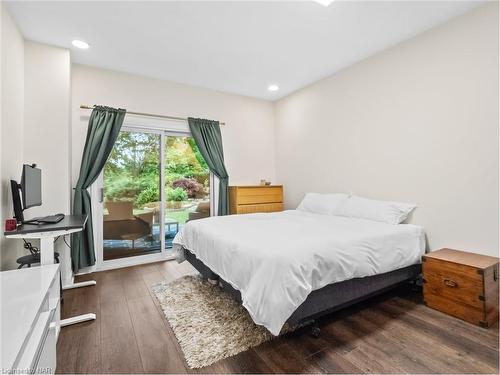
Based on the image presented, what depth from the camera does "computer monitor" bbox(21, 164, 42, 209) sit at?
209cm

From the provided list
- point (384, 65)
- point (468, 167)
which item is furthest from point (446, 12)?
point (468, 167)

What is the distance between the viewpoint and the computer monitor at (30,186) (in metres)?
2.09

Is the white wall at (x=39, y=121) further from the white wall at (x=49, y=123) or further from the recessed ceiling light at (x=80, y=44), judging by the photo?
the recessed ceiling light at (x=80, y=44)

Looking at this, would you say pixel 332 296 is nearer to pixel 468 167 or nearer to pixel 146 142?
pixel 468 167

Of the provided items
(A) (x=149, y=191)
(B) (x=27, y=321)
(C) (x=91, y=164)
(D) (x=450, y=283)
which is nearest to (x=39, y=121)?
(C) (x=91, y=164)

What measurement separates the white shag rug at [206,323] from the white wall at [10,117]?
1.43 metres

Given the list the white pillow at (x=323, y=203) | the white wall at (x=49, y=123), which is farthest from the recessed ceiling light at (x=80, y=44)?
Answer: the white pillow at (x=323, y=203)

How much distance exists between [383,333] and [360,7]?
2.77m

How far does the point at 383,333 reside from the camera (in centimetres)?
187

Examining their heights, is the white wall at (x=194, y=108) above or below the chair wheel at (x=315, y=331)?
above

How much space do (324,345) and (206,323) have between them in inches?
35.7

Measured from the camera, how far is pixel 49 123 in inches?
110

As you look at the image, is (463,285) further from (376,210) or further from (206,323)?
(206,323)

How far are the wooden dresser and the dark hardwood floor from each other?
2052 millimetres
